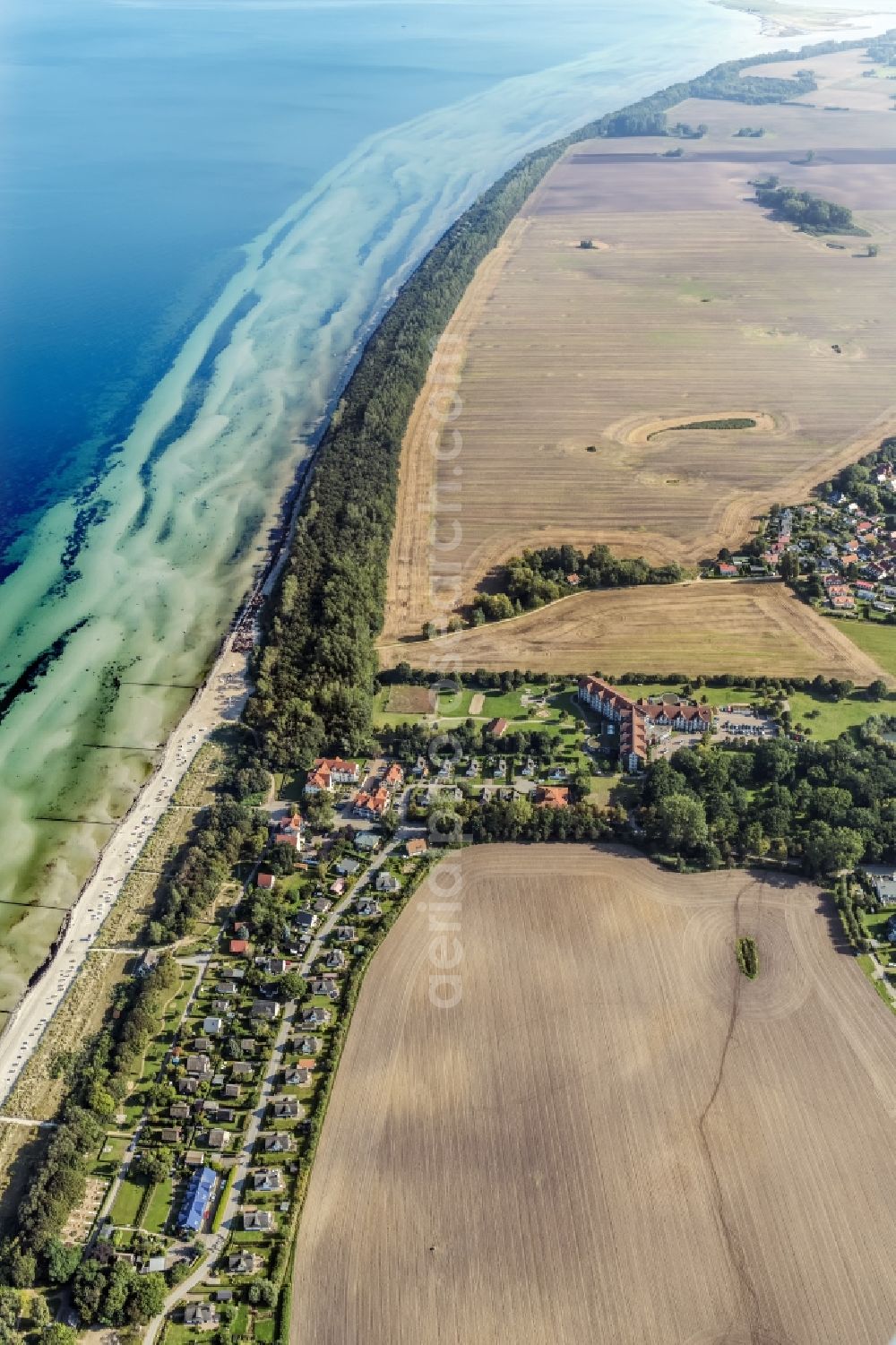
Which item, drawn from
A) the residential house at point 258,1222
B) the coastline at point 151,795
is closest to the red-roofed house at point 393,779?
the coastline at point 151,795

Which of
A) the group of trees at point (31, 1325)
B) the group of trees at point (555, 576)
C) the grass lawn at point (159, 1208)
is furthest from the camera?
the group of trees at point (555, 576)

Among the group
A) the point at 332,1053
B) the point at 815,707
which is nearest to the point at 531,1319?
the point at 332,1053

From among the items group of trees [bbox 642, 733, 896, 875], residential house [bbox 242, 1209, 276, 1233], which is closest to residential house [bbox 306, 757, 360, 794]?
group of trees [bbox 642, 733, 896, 875]

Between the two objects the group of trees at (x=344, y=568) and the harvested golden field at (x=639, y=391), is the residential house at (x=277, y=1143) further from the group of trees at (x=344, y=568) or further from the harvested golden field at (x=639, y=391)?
the harvested golden field at (x=639, y=391)

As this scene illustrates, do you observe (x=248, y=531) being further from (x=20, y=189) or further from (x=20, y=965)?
(x=20, y=189)

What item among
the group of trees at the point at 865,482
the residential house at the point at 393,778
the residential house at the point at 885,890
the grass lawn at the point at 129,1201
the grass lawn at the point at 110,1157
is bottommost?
the grass lawn at the point at 129,1201

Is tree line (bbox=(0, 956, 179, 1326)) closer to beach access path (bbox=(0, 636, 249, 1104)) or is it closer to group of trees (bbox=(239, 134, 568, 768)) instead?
beach access path (bbox=(0, 636, 249, 1104))
